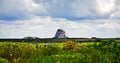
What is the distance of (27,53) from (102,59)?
7.77 m

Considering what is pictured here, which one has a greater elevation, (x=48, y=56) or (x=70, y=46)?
(x=70, y=46)

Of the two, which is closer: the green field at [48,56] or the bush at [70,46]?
the green field at [48,56]

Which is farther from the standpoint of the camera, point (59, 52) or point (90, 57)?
point (59, 52)

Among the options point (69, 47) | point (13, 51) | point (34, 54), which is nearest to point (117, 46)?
point (69, 47)

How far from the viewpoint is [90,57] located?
108 feet

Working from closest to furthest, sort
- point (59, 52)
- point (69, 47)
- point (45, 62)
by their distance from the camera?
point (45, 62) → point (59, 52) → point (69, 47)

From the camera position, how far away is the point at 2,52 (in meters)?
35.3

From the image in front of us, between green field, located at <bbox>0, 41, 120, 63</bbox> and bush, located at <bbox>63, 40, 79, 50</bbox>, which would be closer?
green field, located at <bbox>0, 41, 120, 63</bbox>

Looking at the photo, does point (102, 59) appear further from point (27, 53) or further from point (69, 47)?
point (69, 47)

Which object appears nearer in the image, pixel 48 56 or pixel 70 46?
pixel 48 56

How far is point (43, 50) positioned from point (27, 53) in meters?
3.54

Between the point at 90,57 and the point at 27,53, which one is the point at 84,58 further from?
the point at 27,53

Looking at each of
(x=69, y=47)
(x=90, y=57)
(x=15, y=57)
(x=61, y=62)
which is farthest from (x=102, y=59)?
(x=69, y=47)

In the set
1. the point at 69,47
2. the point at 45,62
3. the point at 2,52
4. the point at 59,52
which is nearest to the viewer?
the point at 45,62
